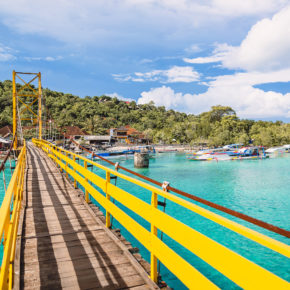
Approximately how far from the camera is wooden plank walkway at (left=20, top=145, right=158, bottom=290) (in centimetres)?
324

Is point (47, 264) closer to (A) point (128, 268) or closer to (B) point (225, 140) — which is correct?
(A) point (128, 268)

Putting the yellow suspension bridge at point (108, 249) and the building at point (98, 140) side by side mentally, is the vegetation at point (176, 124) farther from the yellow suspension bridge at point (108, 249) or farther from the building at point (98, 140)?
the yellow suspension bridge at point (108, 249)

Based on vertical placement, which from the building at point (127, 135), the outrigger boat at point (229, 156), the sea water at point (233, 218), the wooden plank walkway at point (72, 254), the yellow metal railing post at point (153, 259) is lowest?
the sea water at point (233, 218)

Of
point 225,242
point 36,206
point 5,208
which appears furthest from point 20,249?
point 225,242

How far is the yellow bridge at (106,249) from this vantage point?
6.38 ft

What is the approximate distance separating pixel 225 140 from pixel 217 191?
80279 millimetres

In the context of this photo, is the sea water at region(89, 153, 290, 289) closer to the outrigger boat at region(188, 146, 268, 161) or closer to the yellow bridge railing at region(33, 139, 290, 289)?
the yellow bridge railing at region(33, 139, 290, 289)

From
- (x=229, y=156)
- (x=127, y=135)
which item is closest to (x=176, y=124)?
(x=127, y=135)

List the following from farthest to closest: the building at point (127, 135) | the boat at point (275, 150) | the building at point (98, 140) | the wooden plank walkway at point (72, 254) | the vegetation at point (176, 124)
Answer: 1. the building at point (127, 135)
2. the vegetation at point (176, 124)
3. the building at point (98, 140)
4. the boat at point (275, 150)
5. the wooden plank walkway at point (72, 254)

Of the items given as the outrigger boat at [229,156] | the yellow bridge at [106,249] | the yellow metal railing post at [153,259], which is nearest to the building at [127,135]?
the outrigger boat at [229,156]

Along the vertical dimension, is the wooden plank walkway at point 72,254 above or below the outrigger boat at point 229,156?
above

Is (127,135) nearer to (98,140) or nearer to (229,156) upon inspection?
(98,140)

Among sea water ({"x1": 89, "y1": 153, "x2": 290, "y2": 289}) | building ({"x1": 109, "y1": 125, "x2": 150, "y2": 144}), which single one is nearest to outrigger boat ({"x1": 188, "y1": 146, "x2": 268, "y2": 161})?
sea water ({"x1": 89, "y1": 153, "x2": 290, "y2": 289})

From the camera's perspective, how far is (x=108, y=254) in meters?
4.01
